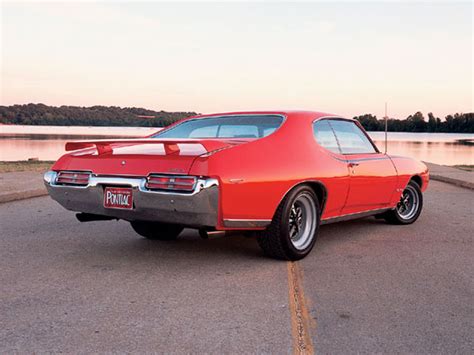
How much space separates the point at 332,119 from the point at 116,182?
8.38ft

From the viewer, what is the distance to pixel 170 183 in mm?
4496

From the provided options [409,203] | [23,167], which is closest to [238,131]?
[409,203]

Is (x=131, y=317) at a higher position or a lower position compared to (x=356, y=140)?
lower

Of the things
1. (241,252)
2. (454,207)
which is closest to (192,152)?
(241,252)

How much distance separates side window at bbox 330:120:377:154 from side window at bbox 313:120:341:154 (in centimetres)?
12

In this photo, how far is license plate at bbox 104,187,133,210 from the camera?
4.71 m

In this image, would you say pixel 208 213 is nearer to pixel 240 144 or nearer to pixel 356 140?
pixel 240 144

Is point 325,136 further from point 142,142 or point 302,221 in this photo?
point 142,142

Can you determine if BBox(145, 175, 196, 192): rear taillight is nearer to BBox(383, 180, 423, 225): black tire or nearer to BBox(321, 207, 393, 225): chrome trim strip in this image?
BBox(321, 207, 393, 225): chrome trim strip

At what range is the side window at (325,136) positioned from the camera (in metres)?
5.69

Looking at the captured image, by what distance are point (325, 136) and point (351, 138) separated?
2.27 feet

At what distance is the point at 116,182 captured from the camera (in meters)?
4.78

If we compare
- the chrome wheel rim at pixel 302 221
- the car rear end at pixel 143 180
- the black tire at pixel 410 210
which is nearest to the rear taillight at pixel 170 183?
the car rear end at pixel 143 180

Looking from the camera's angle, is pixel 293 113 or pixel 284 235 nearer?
pixel 284 235
